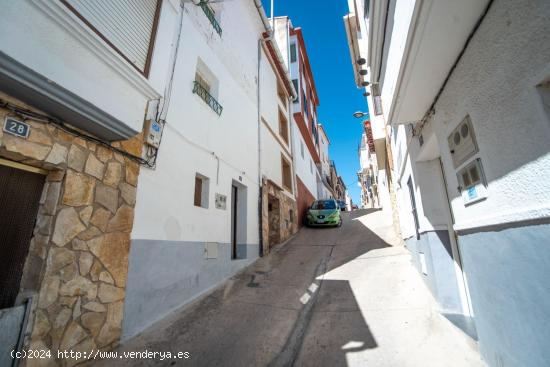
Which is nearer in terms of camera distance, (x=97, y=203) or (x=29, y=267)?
(x=29, y=267)

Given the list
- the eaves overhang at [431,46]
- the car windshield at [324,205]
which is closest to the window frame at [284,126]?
the car windshield at [324,205]

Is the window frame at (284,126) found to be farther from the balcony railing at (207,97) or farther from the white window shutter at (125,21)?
the white window shutter at (125,21)

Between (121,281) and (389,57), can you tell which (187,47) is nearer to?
(389,57)

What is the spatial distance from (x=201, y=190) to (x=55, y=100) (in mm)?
3438

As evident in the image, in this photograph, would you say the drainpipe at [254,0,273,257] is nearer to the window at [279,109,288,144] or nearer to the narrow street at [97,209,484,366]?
the narrow street at [97,209,484,366]

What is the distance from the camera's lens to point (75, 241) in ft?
9.80

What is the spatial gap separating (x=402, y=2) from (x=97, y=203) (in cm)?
411

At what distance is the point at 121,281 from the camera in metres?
3.49

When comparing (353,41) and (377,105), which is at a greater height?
(353,41)

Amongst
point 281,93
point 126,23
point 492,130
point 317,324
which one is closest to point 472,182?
point 492,130

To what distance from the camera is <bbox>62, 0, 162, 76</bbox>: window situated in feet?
9.80

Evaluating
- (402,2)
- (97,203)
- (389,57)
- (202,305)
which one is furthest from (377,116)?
(97,203)

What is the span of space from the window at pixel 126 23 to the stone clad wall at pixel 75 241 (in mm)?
1225

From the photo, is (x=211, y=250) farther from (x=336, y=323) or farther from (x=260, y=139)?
(x=260, y=139)
